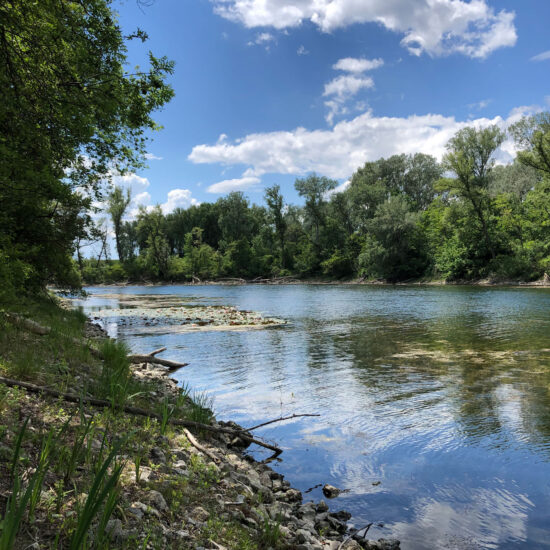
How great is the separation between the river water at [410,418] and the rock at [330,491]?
0.36 feet

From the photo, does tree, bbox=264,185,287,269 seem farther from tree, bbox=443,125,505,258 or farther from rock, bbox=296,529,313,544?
rock, bbox=296,529,313,544

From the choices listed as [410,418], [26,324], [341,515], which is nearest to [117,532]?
[341,515]

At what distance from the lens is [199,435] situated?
241 inches

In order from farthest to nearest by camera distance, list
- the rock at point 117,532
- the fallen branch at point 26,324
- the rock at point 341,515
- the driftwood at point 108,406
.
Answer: the fallen branch at point 26,324 < the driftwood at point 108,406 < the rock at point 341,515 < the rock at point 117,532

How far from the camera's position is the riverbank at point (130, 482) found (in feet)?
9.31

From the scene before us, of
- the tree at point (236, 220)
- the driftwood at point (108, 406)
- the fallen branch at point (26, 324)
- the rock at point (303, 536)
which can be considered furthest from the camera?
the tree at point (236, 220)

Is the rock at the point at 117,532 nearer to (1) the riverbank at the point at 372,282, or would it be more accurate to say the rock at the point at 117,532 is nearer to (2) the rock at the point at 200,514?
(2) the rock at the point at 200,514

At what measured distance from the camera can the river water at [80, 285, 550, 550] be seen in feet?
15.8

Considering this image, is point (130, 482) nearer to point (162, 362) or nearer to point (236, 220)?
point (162, 362)

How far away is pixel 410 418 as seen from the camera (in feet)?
26.0

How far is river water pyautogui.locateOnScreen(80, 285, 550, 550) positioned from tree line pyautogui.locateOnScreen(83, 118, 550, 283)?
1494 inches

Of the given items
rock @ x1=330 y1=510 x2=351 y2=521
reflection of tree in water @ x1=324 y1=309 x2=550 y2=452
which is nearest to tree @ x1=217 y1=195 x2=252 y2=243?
reflection of tree in water @ x1=324 y1=309 x2=550 y2=452

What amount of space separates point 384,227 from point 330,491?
72057 millimetres

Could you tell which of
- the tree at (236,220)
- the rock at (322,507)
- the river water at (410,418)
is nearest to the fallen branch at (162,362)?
the river water at (410,418)
